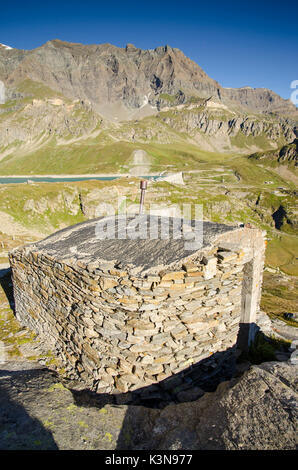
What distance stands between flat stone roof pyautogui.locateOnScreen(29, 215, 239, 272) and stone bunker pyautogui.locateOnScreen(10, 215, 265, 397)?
55 mm

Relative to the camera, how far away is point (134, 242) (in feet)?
25.6

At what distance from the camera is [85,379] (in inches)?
258

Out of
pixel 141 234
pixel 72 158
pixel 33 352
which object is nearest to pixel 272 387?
pixel 141 234

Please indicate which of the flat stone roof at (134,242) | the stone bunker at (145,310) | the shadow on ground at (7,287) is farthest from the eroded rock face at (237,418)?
the shadow on ground at (7,287)

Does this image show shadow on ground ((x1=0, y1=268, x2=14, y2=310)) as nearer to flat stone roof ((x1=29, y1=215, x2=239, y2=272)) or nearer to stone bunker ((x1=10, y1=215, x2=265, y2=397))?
flat stone roof ((x1=29, y1=215, x2=239, y2=272))

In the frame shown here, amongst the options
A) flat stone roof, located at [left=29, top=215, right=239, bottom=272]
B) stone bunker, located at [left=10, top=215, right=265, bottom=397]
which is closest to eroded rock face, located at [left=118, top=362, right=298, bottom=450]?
stone bunker, located at [left=10, top=215, right=265, bottom=397]

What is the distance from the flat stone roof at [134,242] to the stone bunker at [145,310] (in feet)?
0.18

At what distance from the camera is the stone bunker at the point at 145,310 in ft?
18.4

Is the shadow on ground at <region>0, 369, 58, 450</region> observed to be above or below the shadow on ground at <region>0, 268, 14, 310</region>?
above

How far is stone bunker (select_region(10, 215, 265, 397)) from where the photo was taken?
18.4 ft

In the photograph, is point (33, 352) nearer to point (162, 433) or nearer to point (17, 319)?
point (17, 319)

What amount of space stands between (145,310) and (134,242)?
2.74m

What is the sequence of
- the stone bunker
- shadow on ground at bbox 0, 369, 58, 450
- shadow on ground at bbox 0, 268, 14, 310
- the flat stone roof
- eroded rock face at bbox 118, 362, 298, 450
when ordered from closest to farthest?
eroded rock face at bbox 118, 362, 298, 450 < shadow on ground at bbox 0, 369, 58, 450 < the stone bunker < the flat stone roof < shadow on ground at bbox 0, 268, 14, 310

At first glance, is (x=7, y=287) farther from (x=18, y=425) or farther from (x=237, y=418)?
(x=237, y=418)
